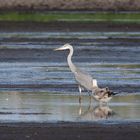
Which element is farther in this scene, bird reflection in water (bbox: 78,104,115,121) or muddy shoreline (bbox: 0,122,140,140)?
bird reflection in water (bbox: 78,104,115,121)

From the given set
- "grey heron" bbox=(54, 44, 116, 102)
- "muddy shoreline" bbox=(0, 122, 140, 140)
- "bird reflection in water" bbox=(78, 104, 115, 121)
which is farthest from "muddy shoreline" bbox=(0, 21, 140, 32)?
"muddy shoreline" bbox=(0, 122, 140, 140)

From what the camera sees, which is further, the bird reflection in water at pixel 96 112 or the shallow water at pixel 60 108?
the bird reflection in water at pixel 96 112

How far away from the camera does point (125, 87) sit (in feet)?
63.1

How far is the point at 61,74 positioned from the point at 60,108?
589 centimetres

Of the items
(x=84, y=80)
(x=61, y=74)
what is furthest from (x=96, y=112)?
(x=61, y=74)

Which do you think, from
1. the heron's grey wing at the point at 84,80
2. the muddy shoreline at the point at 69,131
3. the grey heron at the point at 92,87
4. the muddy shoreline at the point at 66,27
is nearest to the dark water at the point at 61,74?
the grey heron at the point at 92,87

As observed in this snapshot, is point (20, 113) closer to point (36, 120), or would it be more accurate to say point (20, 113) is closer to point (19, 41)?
point (36, 120)

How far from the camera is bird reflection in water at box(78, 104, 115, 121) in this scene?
14914 millimetres

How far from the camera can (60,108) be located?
627 inches

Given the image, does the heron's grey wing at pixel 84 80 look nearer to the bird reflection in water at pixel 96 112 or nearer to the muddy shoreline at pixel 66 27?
the bird reflection in water at pixel 96 112

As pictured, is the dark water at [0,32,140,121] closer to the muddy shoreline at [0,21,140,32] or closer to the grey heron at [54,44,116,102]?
the grey heron at [54,44,116,102]

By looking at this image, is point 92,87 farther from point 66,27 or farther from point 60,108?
point 66,27

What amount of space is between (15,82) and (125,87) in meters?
2.49

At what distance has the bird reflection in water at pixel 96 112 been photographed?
1491 cm
